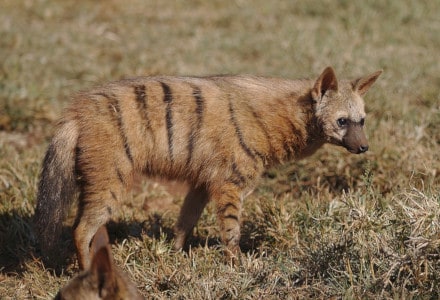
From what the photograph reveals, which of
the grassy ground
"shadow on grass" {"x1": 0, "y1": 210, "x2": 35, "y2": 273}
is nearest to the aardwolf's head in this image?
the grassy ground

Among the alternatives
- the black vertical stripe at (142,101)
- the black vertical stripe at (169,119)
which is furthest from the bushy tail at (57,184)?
the black vertical stripe at (169,119)

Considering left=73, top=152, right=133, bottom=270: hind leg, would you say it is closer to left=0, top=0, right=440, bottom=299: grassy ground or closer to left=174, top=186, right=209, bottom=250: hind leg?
left=0, top=0, right=440, bottom=299: grassy ground

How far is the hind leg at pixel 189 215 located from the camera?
5.91 m

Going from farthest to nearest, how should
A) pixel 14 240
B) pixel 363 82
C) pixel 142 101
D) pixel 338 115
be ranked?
pixel 14 240, pixel 363 82, pixel 338 115, pixel 142 101

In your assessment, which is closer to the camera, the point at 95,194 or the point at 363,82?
the point at 95,194

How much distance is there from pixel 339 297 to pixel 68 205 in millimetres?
2077

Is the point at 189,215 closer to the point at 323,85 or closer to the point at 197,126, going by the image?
the point at 197,126

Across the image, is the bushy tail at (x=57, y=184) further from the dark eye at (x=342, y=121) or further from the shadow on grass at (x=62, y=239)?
the dark eye at (x=342, y=121)

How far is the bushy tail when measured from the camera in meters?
5.26

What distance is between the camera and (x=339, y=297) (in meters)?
4.57

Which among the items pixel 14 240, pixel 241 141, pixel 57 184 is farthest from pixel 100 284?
pixel 14 240

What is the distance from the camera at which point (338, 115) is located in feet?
18.8

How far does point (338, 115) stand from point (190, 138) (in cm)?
117

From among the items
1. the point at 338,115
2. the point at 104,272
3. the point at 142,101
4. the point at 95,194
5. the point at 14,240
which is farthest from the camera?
the point at 14,240
